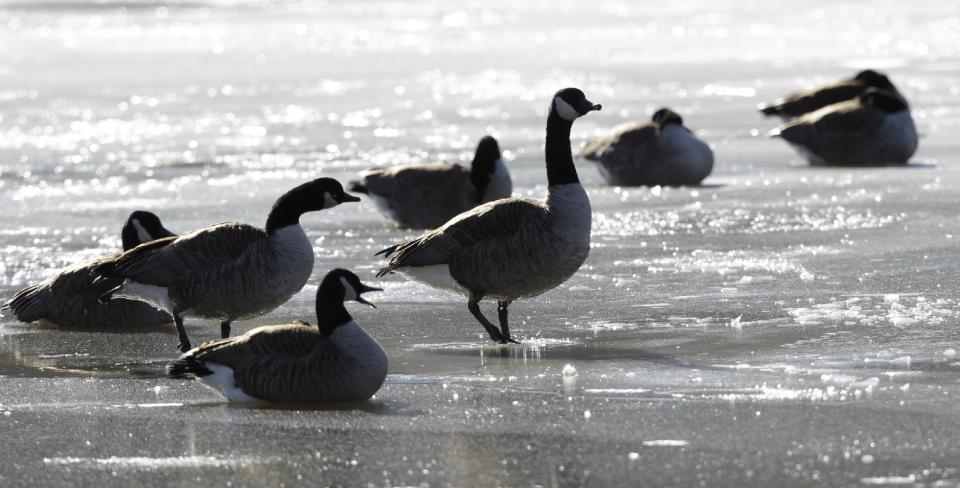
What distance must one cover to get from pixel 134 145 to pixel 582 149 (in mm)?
5487

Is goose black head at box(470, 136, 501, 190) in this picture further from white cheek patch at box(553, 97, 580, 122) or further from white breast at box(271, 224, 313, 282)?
white breast at box(271, 224, 313, 282)

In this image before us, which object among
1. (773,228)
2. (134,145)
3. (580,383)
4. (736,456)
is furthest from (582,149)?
(736,456)

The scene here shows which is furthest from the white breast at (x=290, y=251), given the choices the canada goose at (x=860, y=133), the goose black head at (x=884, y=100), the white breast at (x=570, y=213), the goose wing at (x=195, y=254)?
the goose black head at (x=884, y=100)

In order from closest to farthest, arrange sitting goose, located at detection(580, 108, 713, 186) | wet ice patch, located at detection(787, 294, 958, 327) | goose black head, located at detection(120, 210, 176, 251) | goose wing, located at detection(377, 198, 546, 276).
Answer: wet ice patch, located at detection(787, 294, 958, 327) < goose wing, located at detection(377, 198, 546, 276) < goose black head, located at detection(120, 210, 176, 251) < sitting goose, located at detection(580, 108, 713, 186)

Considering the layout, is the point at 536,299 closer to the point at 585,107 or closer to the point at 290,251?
the point at 585,107

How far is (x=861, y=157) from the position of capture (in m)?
15.3

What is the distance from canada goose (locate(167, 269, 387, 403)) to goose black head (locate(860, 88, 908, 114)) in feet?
33.2

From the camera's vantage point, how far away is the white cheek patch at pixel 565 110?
320 inches

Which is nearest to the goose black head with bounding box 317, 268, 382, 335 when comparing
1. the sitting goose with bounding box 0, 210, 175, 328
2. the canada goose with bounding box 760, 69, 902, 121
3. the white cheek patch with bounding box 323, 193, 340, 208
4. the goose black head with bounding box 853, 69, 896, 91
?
the white cheek patch with bounding box 323, 193, 340, 208

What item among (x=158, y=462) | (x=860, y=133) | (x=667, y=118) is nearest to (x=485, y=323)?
(x=158, y=462)

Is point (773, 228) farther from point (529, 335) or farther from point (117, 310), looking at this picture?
point (117, 310)

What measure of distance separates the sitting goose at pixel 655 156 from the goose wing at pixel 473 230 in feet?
20.5

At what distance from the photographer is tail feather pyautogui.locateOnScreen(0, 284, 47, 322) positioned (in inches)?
A: 336

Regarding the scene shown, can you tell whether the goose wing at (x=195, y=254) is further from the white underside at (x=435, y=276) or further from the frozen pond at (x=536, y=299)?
the white underside at (x=435, y=276)
